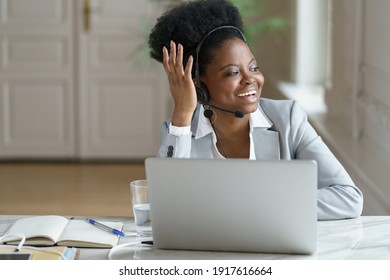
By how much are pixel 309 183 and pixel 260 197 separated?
10 cm

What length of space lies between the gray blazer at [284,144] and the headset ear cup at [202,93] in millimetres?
38

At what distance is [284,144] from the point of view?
2396 mm

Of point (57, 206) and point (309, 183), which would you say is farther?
point (57, 206)

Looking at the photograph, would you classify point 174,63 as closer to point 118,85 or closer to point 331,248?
point 331,248

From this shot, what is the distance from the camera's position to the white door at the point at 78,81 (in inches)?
265

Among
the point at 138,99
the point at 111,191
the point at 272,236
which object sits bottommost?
the point at 111,191

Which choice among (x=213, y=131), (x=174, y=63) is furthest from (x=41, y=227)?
(x=213, y=131)

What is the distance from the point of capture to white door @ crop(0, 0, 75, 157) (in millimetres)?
6750

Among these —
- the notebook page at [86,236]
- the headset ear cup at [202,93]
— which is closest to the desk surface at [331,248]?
the notebook page at [86,236]

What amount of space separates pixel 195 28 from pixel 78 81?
14.9 feet

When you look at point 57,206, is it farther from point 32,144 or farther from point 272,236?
point 272,236
